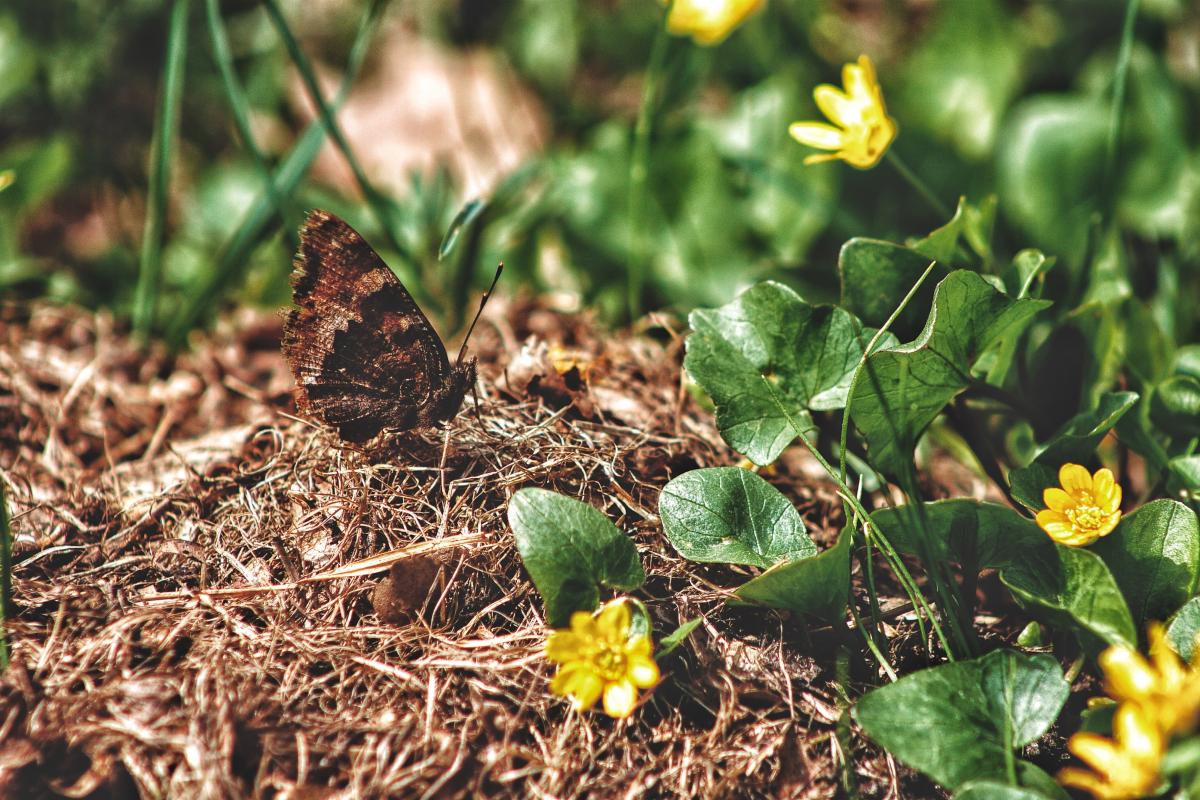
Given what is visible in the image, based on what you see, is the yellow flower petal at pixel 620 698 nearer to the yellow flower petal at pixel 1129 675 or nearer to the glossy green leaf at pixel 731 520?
the glossy green leaf at pixel 731 520

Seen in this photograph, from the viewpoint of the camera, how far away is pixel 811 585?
1.34 meters

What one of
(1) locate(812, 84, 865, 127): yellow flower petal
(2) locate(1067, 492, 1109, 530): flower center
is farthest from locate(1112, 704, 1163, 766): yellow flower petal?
(1) locate(812, 84, 865, 127): yellow flower petal

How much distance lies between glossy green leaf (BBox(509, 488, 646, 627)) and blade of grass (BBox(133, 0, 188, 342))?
141 centimetres

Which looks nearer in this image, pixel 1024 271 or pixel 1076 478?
pixel 1076 478

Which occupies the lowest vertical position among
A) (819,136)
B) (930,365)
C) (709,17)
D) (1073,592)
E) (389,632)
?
(389,632)

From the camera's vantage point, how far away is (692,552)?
142 cm

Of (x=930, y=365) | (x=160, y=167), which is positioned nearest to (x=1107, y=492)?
(x=930, y=365)

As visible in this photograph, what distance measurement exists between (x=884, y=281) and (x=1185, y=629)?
28.1 inches

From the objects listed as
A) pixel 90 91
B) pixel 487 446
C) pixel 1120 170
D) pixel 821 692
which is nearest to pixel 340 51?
pixel 90 91

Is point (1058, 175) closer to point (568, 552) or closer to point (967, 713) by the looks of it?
point (967, 713)

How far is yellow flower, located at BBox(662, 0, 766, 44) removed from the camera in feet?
6.59

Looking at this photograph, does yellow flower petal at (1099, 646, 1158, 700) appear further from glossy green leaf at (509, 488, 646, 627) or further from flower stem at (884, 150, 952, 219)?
flower stem at (884, 150, 952, 219)

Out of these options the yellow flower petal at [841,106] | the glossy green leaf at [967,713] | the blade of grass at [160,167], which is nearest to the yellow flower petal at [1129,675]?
the glossy green leaf at [967,713]

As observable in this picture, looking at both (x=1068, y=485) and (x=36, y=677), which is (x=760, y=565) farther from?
(x=36, y=677)
